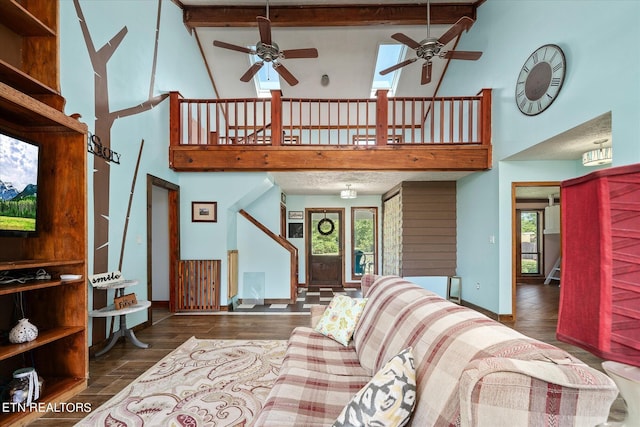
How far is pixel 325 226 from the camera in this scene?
775 centimetres

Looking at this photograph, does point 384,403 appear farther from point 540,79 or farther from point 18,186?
point 540,79

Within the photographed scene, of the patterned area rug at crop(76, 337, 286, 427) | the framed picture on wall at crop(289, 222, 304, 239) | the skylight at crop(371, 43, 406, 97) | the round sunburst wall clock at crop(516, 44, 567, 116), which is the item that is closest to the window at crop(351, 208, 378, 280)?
the framed picture on wall at crop(289, 222, 304, 239)

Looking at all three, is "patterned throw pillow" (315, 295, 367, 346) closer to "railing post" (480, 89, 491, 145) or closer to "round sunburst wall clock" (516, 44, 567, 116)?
"round sunburst wall clock" (516, 44, 567, 116)

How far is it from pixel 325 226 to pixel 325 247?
537 millimetres

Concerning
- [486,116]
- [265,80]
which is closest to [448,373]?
[486,116]

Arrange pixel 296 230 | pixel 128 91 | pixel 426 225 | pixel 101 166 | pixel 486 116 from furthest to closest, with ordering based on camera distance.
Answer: pixel 296 230, pixel 426 225, pixel 486 116, pixel 128 91, pixel 101 166

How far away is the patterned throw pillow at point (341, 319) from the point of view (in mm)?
2199

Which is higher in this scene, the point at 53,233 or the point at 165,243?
the point at 53,233

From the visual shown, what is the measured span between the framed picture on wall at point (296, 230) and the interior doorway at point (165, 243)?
310 cm

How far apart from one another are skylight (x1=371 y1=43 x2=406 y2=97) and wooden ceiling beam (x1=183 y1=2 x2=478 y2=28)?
754 millimetres

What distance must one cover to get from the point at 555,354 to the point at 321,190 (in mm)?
6178

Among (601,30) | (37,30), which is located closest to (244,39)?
(37,30)

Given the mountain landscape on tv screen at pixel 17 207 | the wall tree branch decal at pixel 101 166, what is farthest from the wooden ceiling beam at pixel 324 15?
the mountain landscape on tv screen at pixel 17 207

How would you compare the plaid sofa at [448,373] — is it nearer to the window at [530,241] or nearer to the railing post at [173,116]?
the railing post at [173,116]
